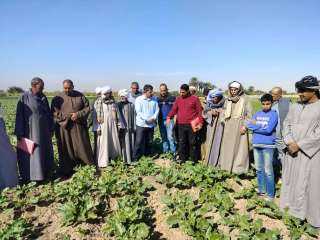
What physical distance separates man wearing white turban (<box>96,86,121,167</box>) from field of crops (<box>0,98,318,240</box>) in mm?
772

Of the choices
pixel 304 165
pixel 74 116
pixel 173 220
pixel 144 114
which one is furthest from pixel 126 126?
pixel 304 165

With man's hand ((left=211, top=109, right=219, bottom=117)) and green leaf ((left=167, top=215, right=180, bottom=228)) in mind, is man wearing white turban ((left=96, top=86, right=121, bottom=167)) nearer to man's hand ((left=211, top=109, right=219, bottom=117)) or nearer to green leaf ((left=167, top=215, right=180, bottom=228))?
man's hand ((left=211, top=109, right=219, bottom=117))

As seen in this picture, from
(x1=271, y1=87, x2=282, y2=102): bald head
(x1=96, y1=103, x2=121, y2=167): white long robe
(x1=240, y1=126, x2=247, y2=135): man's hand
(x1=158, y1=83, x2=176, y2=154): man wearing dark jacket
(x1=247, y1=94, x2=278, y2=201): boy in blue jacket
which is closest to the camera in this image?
(x1=247, y1=94, x2=278, y2=201): boy in blue jacket

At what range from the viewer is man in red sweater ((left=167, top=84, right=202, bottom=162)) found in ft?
23.8

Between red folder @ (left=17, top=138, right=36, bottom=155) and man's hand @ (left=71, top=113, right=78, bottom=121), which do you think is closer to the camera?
red folder @ (left=17, top=138, right=36, bottom=155)

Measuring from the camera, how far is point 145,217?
5.16 metres

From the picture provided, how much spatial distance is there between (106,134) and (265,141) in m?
3.44

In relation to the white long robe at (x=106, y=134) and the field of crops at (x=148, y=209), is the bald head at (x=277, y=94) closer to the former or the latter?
the field of crops at (x=148, y=209)

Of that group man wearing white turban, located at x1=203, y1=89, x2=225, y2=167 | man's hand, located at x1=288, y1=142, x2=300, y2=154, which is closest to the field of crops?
man wearing white turban, located at x1=203, y1=89, x2=225, y2=167

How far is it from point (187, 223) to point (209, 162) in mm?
2426

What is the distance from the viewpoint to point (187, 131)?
736 centimetres

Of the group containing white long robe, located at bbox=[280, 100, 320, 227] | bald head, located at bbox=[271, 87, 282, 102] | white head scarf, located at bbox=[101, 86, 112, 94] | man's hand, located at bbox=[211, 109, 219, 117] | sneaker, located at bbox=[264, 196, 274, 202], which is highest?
white head scarf, located at bbox=[101, 86, 112, 94]

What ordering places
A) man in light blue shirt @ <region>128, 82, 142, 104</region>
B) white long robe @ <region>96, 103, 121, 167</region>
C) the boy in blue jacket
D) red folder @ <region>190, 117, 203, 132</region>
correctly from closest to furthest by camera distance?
the boy in blue jacket < red folder @ <region>190, 117, 203, 132</region> < white long robe @ <region>96, 103, 121, 167</region> < man in light blue shirt @ <region>128, 82, 142, 104</region>

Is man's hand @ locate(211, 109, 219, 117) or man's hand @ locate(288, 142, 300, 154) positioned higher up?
man's hand @ locate(211, 109, 219, 117)
